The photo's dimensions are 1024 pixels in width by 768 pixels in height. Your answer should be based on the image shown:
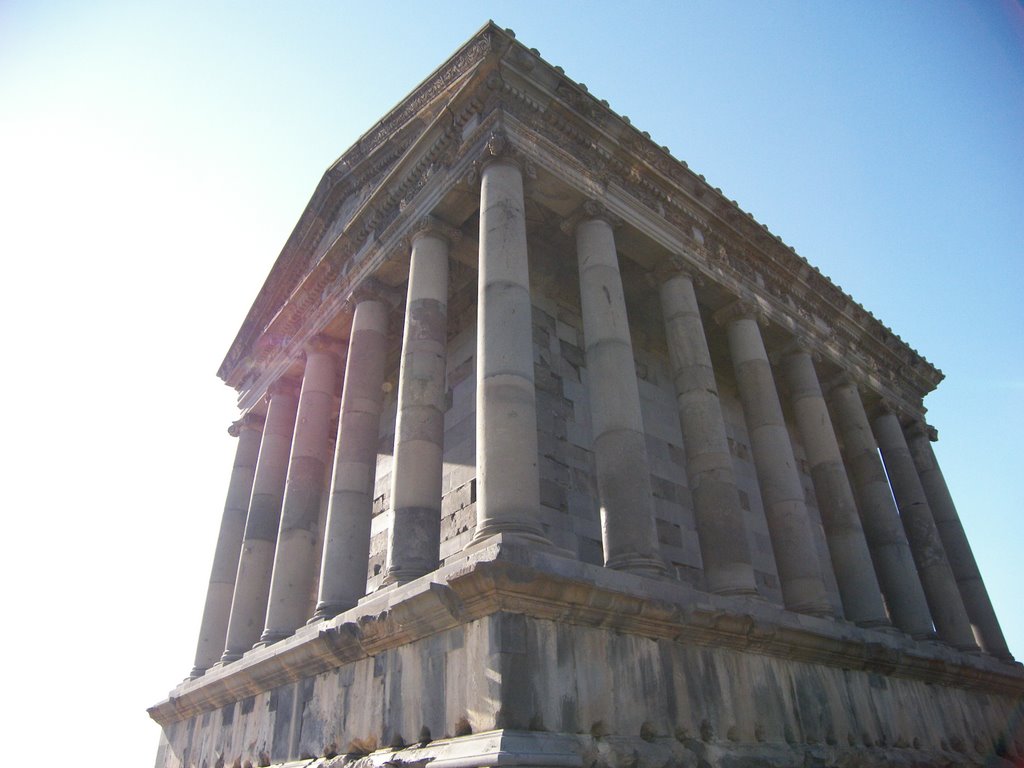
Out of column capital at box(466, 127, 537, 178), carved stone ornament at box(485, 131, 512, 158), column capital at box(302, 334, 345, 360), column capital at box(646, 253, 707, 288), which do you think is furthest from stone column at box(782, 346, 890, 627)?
column capital at box(302, 334, 345, 360)

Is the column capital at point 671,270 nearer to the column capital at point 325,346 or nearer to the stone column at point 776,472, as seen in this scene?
the stone column at point 776,472

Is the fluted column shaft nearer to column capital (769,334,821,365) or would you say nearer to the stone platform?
the stone platform

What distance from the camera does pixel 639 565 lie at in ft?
34.8

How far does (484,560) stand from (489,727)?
69.1 inches

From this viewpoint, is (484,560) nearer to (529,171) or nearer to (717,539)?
(717,539)

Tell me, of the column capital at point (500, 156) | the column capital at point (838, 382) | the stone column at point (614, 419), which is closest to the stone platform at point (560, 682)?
the stone column at point (614, 419)

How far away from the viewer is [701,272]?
55.6 feet

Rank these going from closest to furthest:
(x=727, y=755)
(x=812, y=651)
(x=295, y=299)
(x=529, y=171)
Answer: (x=727, y=755) < (x=812, y=651) < (x=529, y=171) < (x=295, y=299)

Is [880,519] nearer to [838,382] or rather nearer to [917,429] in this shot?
[838,382]

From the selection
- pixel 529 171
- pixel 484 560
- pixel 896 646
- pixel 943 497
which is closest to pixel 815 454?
pixel 896 646

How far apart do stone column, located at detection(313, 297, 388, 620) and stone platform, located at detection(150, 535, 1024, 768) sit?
104 centimetres

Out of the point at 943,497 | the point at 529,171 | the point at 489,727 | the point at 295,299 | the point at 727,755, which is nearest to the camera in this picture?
the point at 489,727

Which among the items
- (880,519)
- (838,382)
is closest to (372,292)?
(838,382)

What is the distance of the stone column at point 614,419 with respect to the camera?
1098cm
